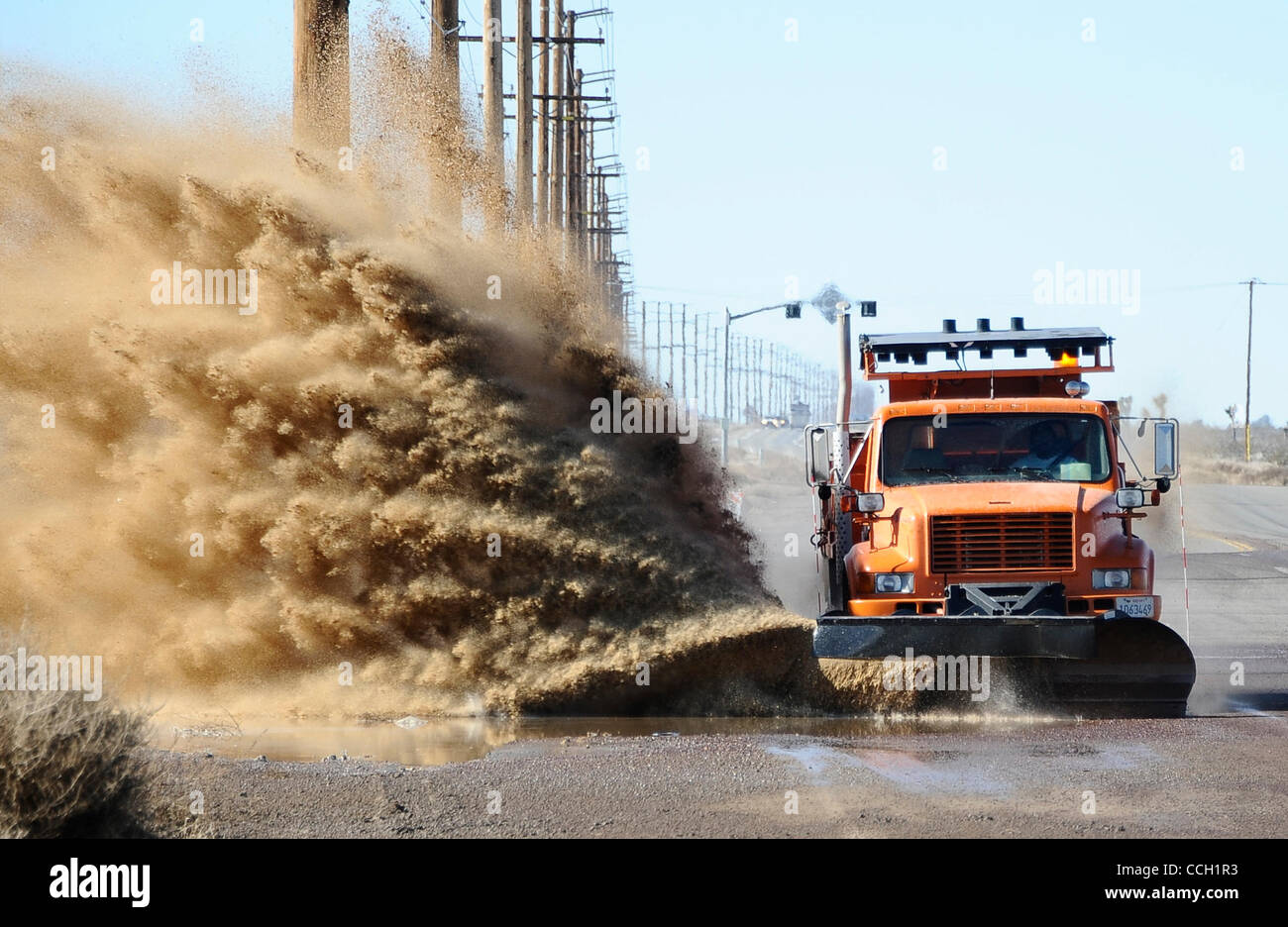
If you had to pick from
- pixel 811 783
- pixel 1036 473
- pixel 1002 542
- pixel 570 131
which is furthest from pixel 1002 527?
pixel 570 131

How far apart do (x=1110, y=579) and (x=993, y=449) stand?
1.56 m

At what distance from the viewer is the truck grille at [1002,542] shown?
11344 millimetres

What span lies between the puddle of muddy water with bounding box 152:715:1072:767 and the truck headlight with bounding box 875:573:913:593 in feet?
3.43

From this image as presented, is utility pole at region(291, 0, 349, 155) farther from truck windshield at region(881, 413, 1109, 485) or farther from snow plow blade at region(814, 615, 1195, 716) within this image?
snow plow blade at region(814, 615, 1195, 716)

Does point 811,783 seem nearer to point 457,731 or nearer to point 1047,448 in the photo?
point 457,731

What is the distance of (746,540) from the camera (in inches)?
552

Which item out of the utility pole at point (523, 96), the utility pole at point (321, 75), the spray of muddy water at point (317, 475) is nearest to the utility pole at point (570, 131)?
the utility pole at point (523, 96)

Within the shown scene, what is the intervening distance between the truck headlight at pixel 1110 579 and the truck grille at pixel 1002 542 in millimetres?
250

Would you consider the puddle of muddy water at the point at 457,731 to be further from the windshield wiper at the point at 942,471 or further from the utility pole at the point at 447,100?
the utility pole at the point at 447,100

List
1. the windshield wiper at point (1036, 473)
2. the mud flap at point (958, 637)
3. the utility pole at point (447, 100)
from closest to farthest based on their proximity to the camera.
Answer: the mud flap at point (958, 637) < the windshield wiper at point (1036, 473) < the utility pole at point (447, 100)

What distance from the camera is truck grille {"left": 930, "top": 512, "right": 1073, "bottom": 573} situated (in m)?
11.3

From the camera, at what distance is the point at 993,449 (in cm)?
1227

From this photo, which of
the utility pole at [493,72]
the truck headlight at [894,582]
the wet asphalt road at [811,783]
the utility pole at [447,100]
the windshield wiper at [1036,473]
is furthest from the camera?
the utility pole at [493,72]
